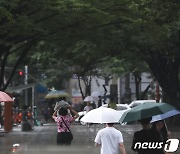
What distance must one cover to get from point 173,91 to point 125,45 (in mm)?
4854

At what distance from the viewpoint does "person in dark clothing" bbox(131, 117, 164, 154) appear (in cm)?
907

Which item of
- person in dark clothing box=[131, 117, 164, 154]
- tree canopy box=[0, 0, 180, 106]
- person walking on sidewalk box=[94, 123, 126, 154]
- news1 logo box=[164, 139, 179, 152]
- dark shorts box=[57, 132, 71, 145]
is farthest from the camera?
tree canopy box=[0, 0, 180, 106]

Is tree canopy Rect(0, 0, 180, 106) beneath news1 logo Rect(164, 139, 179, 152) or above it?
above

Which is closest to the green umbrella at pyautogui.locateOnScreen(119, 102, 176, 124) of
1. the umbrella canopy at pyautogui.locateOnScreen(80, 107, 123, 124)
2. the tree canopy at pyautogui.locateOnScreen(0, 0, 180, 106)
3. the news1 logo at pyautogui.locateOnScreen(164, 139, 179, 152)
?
the umbrella canopy at pyautogui.locateOnScreen(80, 107, 123, 124)

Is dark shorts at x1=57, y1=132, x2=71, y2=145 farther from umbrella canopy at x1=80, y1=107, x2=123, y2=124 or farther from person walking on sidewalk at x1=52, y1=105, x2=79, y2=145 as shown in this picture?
umbrella canopy at x1=80, y1=107, x2=123, y2=124

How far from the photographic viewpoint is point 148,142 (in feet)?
29.8

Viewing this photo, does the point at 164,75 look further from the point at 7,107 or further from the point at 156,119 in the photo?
the point at 156,119

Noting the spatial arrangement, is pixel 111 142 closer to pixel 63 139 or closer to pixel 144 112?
pixel 144 112

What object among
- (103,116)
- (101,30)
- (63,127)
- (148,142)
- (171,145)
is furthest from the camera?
(101,30)

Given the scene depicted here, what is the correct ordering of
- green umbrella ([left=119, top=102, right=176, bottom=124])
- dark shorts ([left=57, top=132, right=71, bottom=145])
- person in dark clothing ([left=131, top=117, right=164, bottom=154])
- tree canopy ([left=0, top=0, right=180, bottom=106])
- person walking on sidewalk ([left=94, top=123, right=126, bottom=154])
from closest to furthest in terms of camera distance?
person in dark clothing ([left=131, top=117, right=164, bottom=154]), green umbrella ([left=119, top=102, right=176, bottom=124]), person walking on sidewalk ([left=94, top=123, right=126, bottom=154]), dark shorts ([left=57, top=132, right=71, bottom=145]), tree canopy ([left=0, top=0, right=180, bottom=106])

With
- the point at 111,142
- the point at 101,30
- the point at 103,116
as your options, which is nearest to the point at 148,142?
the point at 111,142

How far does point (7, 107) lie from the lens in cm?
3141

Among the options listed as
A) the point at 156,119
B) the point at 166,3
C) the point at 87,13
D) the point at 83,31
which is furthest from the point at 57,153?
the point at 83,31

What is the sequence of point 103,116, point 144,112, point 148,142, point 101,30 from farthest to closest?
point 101,30, point 103,116, point 144,112, point 148,142
